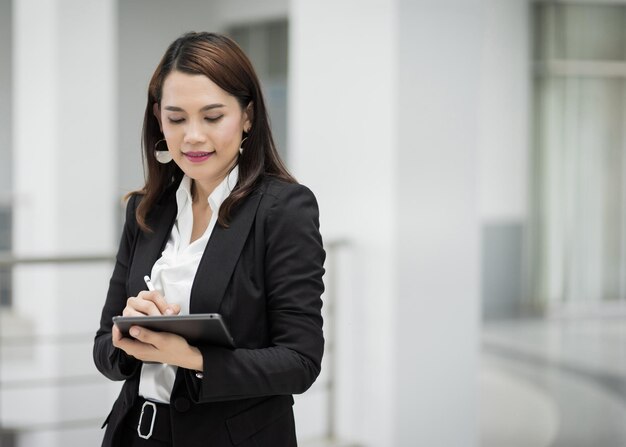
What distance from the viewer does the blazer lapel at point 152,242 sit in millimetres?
1400

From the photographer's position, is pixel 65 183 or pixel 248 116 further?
pixel 65 183

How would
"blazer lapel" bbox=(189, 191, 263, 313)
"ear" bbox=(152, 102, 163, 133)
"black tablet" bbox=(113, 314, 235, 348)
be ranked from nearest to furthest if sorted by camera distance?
"black tablet" bbox=(113, 314, 235, 348), "blazer lapel" bbox=(189, 191, 263, 313), "ear" bbox=(152, 102, 163, 133)

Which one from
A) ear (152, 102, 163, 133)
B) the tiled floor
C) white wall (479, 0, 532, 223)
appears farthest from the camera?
white wall (479, 0, 532, 223)

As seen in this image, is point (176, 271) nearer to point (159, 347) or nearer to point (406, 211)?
point (159, 347)

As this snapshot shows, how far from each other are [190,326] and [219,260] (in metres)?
0.15

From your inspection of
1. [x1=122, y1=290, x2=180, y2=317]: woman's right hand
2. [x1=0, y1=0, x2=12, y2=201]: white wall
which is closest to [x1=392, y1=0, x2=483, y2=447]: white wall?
[x1=122, y1=290, x2=180, y2=317]: woman's right hand

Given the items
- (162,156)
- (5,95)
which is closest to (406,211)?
(162,156)

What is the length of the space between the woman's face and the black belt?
0.36 m

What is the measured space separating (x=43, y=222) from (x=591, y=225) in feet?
17.2

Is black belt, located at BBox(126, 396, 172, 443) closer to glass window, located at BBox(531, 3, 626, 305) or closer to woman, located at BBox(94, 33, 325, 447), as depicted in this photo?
woman, located at BBox(94, 33, 325, 447)

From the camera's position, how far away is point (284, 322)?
4.27ft

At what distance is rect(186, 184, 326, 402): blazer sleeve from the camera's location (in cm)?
126

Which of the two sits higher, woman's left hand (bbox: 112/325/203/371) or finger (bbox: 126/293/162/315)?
finger (bbox: 126/293/162/315)

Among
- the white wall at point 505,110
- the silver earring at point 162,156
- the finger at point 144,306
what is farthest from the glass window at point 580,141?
the finger at point 144,306
